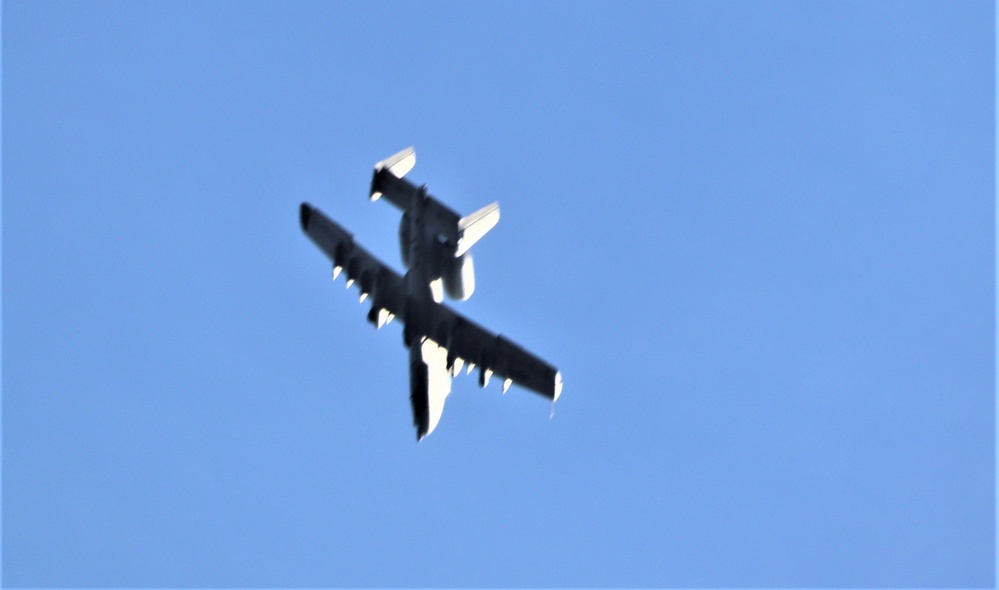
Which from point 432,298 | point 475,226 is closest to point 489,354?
point 432,298

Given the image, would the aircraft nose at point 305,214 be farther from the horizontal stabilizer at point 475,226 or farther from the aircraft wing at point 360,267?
the horizontal stabilizer at point 475,226

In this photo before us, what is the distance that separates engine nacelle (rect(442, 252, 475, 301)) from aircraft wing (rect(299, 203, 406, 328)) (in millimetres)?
2446

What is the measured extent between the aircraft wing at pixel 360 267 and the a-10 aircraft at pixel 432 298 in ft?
0.12

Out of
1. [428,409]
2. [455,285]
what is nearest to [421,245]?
[455,285]

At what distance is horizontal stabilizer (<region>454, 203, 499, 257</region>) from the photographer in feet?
173

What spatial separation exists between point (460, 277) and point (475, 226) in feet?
6.03

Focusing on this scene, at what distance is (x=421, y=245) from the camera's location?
54.0 meters

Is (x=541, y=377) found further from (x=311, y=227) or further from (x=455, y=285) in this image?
(x=311, y=227)

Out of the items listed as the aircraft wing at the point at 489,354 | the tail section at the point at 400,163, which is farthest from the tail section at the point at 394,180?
the aircraft wing at the point at 489,354

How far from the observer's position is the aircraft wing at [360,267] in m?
55.5

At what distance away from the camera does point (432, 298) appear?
54.1 meters

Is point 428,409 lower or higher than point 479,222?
lower

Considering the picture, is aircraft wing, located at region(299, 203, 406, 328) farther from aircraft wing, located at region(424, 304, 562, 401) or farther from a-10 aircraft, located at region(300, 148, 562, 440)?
aircraft wing, located at region(424, 304, 562, 401)

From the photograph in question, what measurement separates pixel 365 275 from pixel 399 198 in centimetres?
318
